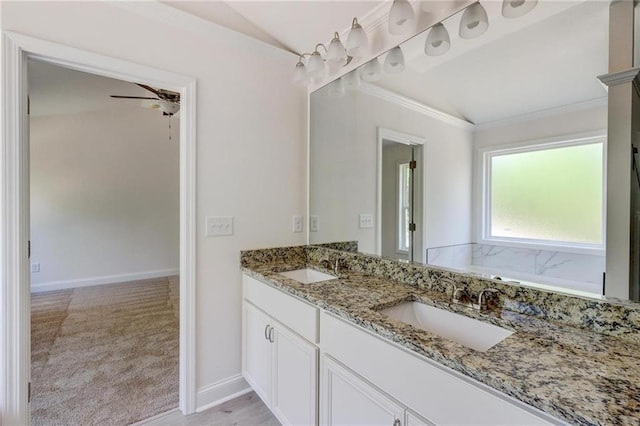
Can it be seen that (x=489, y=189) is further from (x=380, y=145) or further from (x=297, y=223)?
(x=297, y=223)

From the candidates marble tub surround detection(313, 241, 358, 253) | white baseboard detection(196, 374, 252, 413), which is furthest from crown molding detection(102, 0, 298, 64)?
white baseboard detection(196, 374, 252, 413)

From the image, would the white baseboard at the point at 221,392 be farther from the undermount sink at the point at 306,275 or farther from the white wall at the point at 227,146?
the undermount sink at the point at 306,275

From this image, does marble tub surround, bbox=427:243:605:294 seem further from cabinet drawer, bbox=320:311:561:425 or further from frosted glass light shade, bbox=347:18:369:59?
frosted glass light shade, bbox=347:18:369:59

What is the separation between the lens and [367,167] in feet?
6.79

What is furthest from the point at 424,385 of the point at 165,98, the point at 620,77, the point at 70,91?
the point at 70,91

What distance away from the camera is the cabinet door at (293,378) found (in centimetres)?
139

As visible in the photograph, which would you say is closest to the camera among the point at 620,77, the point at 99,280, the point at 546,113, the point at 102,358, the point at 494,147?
the point at 620,77

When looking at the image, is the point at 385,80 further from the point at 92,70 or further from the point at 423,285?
the point at 92,70

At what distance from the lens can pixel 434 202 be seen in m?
1.59

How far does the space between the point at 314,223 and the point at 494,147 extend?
1351mm

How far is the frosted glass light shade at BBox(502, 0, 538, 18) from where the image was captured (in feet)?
3.92

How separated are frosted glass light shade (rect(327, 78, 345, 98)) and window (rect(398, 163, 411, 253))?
2.54ft

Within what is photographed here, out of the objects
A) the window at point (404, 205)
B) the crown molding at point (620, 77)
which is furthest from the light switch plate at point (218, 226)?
the crown molding at point (620, 77)

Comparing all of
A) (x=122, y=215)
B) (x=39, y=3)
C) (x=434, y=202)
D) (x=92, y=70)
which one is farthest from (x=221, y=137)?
(x=122, y=215)
